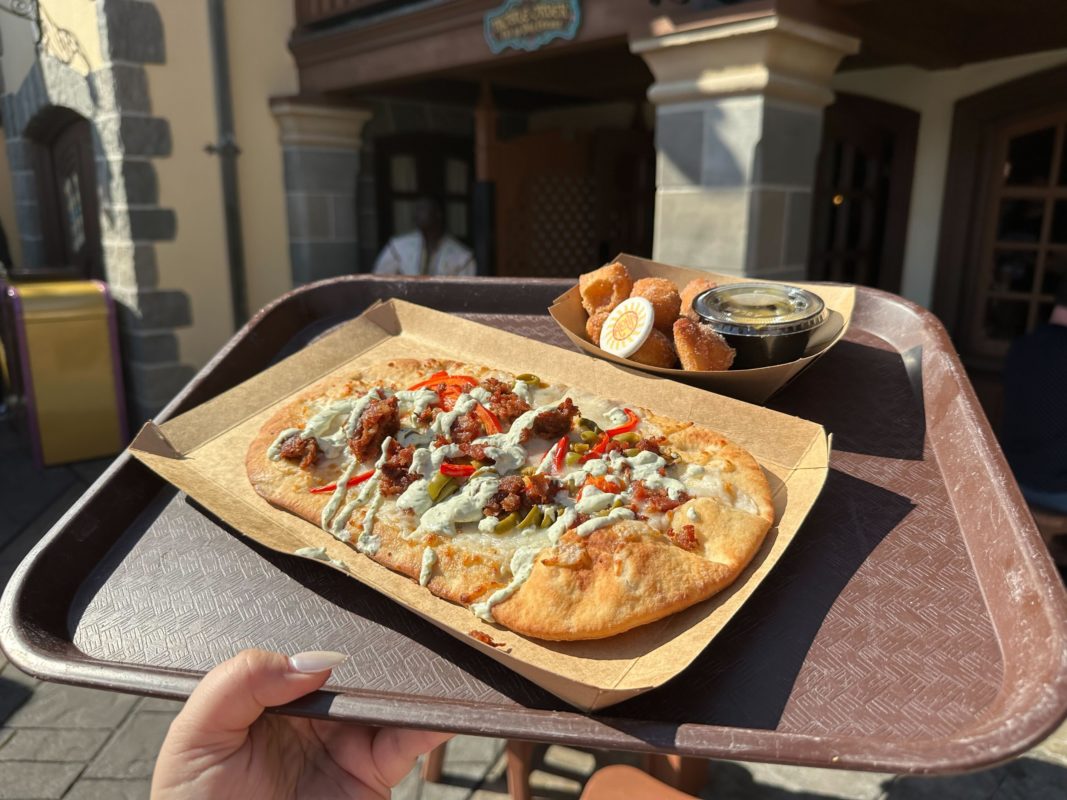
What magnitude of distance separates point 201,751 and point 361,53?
5.86m

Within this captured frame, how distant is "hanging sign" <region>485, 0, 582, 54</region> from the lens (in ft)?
14.8

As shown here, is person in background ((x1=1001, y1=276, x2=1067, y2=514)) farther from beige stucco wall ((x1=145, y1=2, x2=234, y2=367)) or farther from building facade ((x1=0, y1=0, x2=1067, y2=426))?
beige stucco wall ((x1=145, y1=2, x2=234, y2=367))

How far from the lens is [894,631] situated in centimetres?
108

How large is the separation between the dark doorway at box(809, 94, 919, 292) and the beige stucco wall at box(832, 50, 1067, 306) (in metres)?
0.06

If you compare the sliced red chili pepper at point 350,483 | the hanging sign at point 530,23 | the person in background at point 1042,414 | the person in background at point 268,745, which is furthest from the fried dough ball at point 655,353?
the hanging sign at point 530,23

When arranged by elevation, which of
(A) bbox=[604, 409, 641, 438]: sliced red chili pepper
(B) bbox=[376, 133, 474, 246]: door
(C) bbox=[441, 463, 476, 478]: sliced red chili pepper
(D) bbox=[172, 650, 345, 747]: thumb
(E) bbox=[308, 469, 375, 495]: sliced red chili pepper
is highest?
Answer: (B) bbox=[376, 133, 474, 246]: door

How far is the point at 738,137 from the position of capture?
3926 millimetres

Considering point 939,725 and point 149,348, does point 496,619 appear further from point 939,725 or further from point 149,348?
point 149,348

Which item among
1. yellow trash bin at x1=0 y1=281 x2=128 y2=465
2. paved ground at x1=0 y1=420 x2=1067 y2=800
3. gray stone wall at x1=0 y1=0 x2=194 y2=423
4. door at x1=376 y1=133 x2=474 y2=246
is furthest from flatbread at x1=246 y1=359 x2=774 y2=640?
door at x1=376 y1=133 x2=474 y2=246

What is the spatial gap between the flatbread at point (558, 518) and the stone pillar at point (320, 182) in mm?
5445

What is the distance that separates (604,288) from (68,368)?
5.85 m

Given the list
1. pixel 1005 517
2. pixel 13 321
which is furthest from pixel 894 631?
pixel 13 321

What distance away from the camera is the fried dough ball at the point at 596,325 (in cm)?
187

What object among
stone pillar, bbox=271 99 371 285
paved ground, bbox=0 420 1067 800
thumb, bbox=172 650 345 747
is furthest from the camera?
stone pillar, bbox=271 99 371 285
